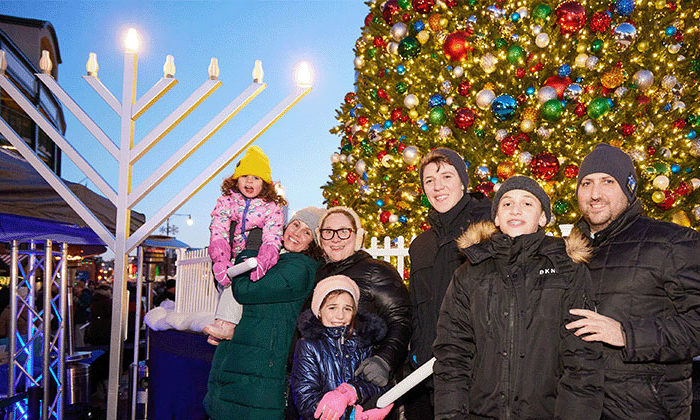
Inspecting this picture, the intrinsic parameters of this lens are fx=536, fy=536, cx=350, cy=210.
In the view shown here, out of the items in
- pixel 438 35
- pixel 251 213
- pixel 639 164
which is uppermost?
pixel 438 35

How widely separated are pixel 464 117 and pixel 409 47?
1.41 m

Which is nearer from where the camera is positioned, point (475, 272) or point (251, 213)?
point (475, 272)

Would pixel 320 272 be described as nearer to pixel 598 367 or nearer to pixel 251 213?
pixel 251 213

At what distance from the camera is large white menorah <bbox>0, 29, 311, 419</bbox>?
4.56m

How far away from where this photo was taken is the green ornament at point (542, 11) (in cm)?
600

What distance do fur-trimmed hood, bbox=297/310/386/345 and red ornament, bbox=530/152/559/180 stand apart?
3.66 metres

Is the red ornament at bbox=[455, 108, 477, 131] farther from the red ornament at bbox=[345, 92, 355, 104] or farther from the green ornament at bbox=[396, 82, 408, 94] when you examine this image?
the red ornament at bbox=[345, 92, 355, 104]

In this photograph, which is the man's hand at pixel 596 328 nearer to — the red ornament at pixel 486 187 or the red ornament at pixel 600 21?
the red ornament at pixel 486 187

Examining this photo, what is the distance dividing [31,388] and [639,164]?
6.52 metres

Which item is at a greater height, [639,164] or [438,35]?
[438,35]

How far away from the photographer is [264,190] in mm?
3949

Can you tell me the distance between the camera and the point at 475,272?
2223 mm

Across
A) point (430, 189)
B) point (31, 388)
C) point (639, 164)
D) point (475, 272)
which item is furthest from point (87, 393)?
point (639, 164)

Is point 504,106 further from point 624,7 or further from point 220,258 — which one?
point 220,258
